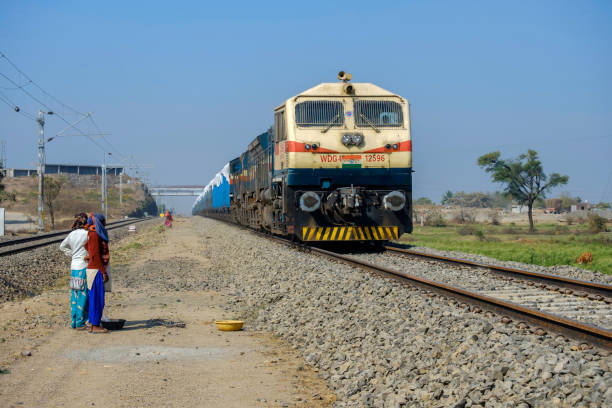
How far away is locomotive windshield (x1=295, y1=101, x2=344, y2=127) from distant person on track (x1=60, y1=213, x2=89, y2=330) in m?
7.80

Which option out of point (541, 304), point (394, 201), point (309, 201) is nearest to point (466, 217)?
point (394, 201)

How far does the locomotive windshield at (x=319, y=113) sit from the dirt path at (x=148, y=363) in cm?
615

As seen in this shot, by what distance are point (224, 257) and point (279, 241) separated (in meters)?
2.15

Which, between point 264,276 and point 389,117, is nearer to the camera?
point 264,276

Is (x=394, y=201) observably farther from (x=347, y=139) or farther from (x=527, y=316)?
(x=527, y=316)

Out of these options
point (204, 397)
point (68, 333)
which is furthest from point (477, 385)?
point (68, 333)

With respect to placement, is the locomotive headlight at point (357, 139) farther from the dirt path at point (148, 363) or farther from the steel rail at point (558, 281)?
the dirt path at point (148, 363)

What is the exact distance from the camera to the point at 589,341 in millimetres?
5691

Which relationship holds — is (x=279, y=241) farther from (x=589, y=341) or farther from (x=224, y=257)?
(x=589, y=341)

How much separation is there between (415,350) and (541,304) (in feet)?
10.5

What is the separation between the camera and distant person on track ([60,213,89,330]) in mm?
8523

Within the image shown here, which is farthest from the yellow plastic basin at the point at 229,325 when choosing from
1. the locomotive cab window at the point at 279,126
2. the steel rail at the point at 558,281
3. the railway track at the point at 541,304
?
the locomotive cab window at the point at 279,126

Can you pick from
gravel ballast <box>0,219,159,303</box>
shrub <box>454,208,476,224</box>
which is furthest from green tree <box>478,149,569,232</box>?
gravel ballast <box>0,219,159,303</box>

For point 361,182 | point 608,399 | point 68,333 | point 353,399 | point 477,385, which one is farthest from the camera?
point 361,182
